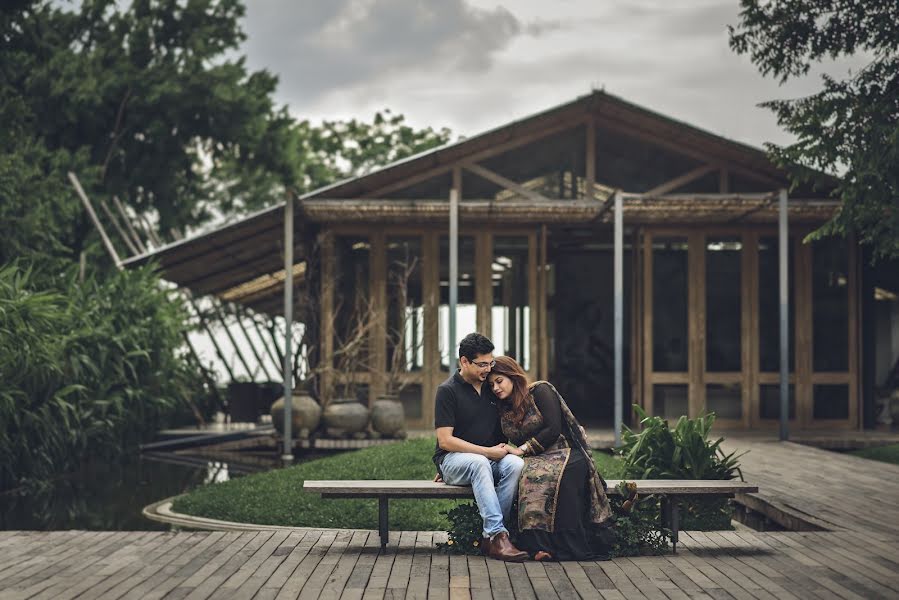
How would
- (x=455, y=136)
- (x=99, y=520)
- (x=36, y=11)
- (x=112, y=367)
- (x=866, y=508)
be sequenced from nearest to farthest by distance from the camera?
(x=866, y=508)
(x=99, y=520)
(x=112, y=367)
(x=36, y=11)
(x=455, y=136)

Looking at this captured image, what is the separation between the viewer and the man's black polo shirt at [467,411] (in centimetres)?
633

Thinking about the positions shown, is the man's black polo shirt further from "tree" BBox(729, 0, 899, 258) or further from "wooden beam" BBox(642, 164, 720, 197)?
"wooden beam" BBox(642, 164, 720, 197)

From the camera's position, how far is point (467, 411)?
6.38 metres

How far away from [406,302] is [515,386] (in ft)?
30.5

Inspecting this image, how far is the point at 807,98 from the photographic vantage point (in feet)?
40.6

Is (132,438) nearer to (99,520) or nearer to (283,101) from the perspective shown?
(99,520)

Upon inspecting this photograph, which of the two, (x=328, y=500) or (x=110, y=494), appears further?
(x=110, y=494)

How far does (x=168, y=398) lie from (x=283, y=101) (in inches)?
560

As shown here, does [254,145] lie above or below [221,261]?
above

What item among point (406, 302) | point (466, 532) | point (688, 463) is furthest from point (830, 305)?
point (466, 532)

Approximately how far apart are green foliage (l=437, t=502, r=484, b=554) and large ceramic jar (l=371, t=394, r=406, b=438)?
7.51 metres

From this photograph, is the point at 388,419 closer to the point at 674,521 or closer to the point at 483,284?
the point at 483,284

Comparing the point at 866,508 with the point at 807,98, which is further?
the point at 807,98

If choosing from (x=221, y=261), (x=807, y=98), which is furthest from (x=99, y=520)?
(x=807, y=98)
